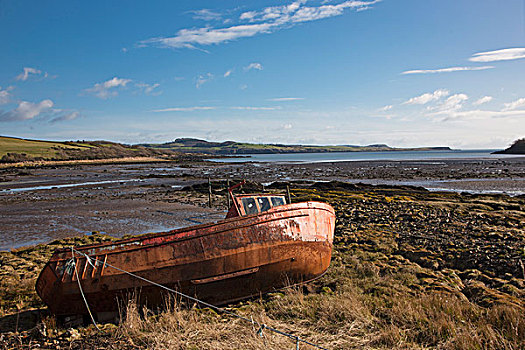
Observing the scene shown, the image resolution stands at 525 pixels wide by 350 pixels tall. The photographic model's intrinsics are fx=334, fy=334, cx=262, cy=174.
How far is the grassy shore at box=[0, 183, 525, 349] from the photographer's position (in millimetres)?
5523

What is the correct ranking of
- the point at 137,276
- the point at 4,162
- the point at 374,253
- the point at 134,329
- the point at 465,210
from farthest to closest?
the point at 4,162 < the point at 465,210 < the point at 374,253 < the point at 137,276 < the point at 134,329

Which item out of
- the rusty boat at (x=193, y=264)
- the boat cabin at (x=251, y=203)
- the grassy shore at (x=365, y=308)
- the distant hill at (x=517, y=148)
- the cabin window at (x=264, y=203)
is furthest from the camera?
the distant hill at (x=517, y=148)

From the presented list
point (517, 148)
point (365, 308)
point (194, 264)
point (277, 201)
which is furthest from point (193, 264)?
point (517, 148)

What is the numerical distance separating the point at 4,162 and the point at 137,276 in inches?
3187

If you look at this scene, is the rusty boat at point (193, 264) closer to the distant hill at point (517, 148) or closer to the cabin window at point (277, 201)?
the cabin window at point (277, 201)

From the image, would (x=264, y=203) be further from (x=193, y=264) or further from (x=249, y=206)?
(x=193, y=264)

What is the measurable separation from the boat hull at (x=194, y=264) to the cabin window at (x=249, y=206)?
3.45 ft

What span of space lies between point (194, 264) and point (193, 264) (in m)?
0.02

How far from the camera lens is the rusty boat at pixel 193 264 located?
652cm

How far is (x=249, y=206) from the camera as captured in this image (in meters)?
8.63

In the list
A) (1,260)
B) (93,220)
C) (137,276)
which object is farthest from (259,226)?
(93,220)

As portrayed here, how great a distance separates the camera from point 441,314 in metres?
6.05

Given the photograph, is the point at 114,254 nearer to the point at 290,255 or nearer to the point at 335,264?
the point at 290,255

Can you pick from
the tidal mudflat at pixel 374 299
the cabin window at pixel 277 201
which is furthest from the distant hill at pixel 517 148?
the cabin window at pixel 277 201
